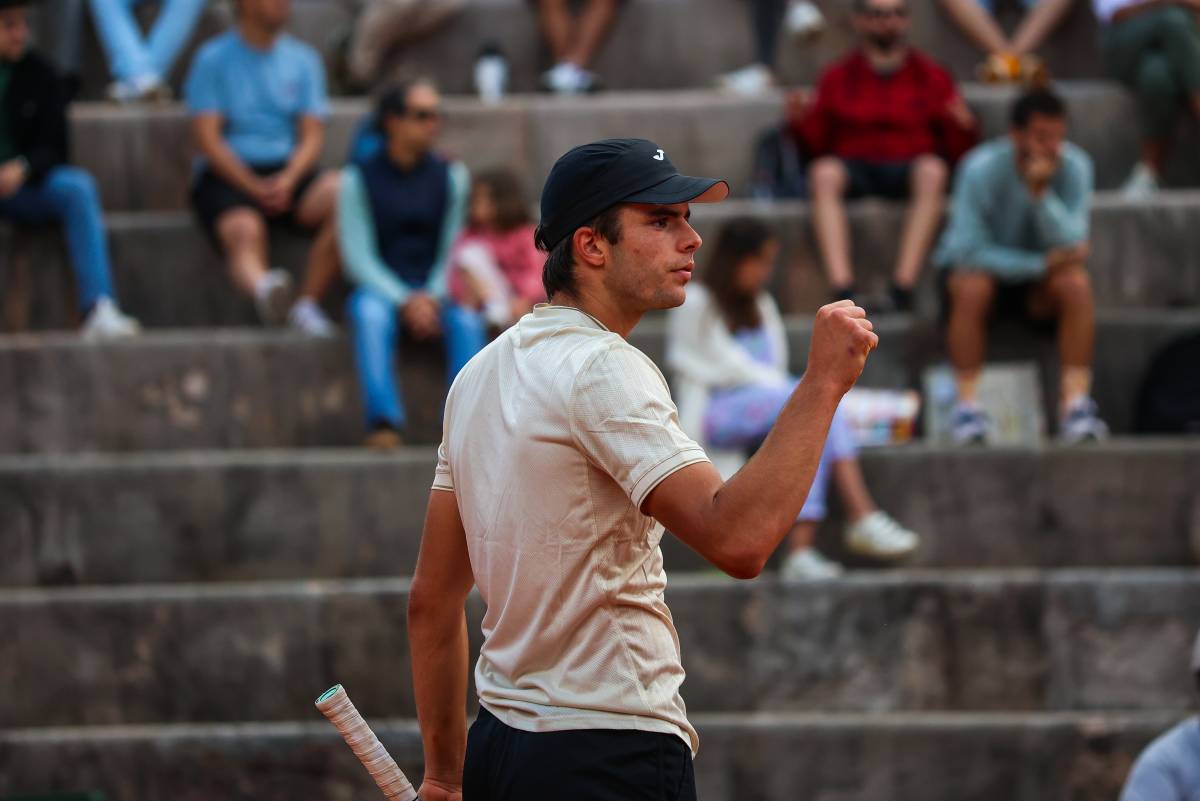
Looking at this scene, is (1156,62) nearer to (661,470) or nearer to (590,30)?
(590,30)

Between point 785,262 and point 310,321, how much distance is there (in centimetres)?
213

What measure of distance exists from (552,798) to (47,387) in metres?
5.19

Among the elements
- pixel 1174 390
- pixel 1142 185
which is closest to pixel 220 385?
pixel 1174 390

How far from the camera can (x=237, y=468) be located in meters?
6.90

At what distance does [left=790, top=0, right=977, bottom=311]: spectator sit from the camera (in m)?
7.88

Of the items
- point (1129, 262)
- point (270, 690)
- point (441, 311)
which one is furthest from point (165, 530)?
point (1129, 262)

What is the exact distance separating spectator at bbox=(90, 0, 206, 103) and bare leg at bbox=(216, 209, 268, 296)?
139 cm

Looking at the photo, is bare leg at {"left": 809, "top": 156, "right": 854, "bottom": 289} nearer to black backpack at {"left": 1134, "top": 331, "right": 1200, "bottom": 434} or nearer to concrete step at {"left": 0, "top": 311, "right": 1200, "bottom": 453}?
concrete step at {"left": 0, "top": 311, "right": 1200, "bottom": 453}

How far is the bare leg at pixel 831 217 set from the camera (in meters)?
7.70

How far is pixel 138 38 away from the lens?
9195 millimetres

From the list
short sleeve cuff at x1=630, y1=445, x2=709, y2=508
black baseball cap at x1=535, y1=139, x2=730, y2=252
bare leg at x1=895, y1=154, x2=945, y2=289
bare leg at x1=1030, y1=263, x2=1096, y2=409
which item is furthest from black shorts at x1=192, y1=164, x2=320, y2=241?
short sleeve cuff at x1=630, y1=445, x2=709, y2=508

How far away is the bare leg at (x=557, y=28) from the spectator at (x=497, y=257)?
82.7 inches

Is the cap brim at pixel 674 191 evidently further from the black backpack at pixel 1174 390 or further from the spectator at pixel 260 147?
the spectator at pixel 260 147

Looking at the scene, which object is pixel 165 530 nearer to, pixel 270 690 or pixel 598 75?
pixel 270 690
